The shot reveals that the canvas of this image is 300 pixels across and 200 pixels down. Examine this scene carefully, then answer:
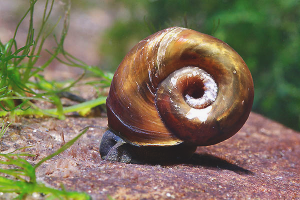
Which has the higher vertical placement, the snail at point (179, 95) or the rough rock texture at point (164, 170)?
the snail at point (179, 95)

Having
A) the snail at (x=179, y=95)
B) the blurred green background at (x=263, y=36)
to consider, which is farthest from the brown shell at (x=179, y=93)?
the blurred green background at (x=263, y=36)

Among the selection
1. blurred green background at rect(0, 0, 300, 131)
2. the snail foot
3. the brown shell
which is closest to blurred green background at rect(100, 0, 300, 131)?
blurred green background at rect(0, 0, 300, 131)

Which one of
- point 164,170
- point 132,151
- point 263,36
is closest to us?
point 164,170

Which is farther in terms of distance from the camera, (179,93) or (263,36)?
(263,36)

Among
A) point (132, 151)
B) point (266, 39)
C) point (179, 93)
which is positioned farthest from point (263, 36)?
point (132, 151)

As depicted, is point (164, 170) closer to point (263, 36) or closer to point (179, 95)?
point (179, 95)

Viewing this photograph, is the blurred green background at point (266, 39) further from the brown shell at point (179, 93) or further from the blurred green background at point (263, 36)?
the brown shell at point (179, 93)

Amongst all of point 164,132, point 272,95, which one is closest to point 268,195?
point 164,132

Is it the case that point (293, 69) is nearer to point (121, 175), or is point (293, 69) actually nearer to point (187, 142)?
point (187, 142)

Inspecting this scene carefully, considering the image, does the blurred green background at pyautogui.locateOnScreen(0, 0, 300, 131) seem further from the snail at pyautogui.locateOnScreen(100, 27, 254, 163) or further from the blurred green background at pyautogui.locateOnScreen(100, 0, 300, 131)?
the snail at pyautogui.locateOnScreen(100, 27, 254, 163)
